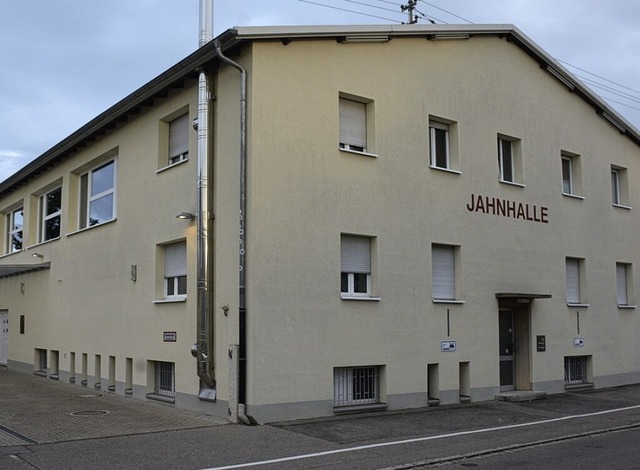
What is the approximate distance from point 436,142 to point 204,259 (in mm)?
6194

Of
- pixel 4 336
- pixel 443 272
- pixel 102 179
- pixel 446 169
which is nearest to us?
pixel 443 272

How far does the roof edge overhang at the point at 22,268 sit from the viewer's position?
73.3 feet

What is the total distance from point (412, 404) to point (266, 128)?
6.37 metres

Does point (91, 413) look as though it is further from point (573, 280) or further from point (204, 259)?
point (573, 280)

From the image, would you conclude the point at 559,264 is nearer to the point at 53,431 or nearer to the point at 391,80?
the point at 391,80

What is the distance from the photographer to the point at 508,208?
17656mm

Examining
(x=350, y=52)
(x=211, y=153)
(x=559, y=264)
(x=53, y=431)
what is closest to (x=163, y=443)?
(x=53, y=431)

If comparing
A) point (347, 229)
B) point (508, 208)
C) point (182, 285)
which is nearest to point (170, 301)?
point (182, 285)

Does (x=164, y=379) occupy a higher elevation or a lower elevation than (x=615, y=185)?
lower

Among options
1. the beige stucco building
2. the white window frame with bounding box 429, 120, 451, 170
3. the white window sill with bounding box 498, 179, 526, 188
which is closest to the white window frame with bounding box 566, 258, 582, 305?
the beige stucco building

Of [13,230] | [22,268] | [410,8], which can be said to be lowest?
[22,268]

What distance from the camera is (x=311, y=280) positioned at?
13.7 m

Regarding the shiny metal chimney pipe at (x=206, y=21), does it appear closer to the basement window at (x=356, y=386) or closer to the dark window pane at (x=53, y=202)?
the basement window at (x=356, y=386)

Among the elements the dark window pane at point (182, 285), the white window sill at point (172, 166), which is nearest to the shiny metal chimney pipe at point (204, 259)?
the white window sill at point (172, 166)
